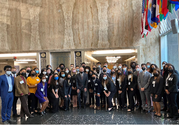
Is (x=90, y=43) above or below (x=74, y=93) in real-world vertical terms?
above

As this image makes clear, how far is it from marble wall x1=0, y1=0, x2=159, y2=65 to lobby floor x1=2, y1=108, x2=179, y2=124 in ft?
18.1

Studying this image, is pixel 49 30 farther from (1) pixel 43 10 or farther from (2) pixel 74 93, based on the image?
(2) pixel 74 93

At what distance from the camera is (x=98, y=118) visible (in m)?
6.36

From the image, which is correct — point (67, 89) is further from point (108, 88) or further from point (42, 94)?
point (108, 88)

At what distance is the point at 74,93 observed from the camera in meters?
8.46

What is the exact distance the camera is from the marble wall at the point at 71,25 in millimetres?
11555

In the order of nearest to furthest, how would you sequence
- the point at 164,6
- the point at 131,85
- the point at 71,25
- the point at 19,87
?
the point at 164,6, the point at 19,87, the point at 131,85, the point at 71,25

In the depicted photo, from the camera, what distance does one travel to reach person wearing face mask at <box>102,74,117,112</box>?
25.2ft

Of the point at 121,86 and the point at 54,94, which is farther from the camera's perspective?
the point at 121,86

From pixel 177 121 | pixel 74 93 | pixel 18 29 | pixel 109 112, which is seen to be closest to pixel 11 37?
pixel 18 29

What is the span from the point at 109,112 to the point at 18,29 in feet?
29.7

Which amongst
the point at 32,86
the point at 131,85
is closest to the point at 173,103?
the point at 131,85

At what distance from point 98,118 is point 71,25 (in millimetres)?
7504

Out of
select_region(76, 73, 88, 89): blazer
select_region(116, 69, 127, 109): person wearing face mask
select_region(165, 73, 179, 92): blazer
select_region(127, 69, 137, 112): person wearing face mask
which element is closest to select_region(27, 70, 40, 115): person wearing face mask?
select_region(76, 73, 88, 89): blazer
